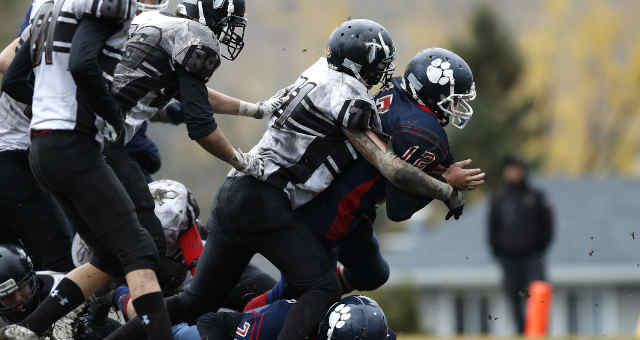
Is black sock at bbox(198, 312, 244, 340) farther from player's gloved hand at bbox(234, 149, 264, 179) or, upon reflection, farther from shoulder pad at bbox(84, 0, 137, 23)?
shoulder pad at bbox(84, 0, 137, 23)

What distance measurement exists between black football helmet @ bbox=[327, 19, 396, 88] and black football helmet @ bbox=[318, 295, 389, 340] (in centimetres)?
117

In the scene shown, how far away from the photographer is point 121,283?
6.26 meters

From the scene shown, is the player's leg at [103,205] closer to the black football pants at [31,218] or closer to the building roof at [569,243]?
the black football pants at [31,218]

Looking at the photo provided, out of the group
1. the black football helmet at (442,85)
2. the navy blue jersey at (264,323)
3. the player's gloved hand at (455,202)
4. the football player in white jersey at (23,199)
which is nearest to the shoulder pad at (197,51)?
the black football helmet at (442,85)

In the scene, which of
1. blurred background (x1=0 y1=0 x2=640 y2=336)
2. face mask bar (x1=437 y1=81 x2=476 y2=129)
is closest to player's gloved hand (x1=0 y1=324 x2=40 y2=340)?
face mask bar (x1=437 y1=81 x2=476 y2=129)

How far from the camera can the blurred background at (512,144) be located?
2086cm

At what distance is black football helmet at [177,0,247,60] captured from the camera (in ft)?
17.6

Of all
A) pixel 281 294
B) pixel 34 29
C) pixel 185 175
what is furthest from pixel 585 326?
pixel 34 29

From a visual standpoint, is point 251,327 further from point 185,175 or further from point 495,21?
point 495,21

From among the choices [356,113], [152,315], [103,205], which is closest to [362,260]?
[356,113]

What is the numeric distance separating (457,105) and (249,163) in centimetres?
113

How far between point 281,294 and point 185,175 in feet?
78.1

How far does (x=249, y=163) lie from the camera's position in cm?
522

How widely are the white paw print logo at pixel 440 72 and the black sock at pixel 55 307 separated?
2.12 meters
